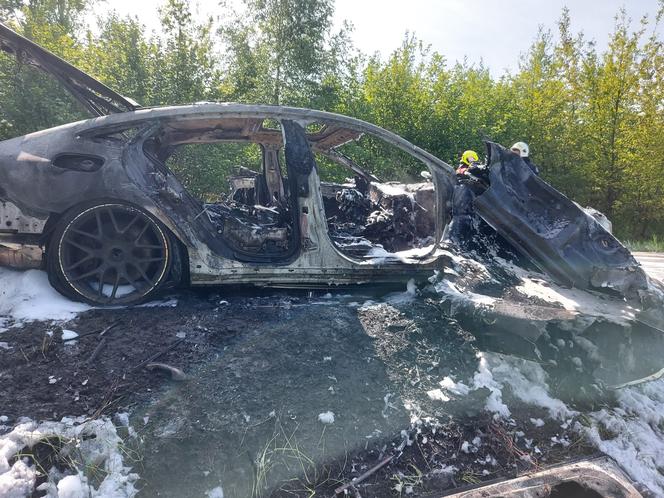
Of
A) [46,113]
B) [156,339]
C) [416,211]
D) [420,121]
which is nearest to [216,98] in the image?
[46,113]

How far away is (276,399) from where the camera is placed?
211 centimetres

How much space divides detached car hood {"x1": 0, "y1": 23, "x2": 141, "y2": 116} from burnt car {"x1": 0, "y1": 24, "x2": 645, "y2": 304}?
1cm

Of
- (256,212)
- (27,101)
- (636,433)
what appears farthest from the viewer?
(27,101)

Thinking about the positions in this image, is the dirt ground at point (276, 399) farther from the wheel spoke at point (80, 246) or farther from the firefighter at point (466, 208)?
the firefighter at point (466, 208)

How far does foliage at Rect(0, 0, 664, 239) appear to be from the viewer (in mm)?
13062

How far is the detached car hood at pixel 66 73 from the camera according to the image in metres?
2.97

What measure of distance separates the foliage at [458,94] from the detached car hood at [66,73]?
764 centimetres

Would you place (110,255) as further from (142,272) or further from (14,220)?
(14,220)

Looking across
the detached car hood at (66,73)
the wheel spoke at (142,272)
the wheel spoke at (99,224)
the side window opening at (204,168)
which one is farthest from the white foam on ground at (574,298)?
the side window opening at (204,168)

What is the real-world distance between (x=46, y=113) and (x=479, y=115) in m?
12.6

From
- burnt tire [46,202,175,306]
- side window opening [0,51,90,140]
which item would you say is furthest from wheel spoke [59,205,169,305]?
side window opening [0,51,90,140]

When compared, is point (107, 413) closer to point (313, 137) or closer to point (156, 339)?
point (156, 339)

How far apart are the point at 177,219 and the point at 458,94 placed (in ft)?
44.5

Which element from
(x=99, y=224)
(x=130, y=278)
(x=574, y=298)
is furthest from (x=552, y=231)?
(x=99, y=224)
